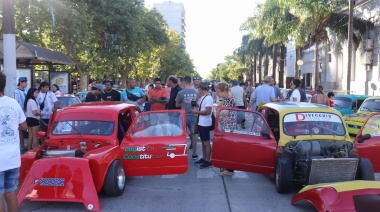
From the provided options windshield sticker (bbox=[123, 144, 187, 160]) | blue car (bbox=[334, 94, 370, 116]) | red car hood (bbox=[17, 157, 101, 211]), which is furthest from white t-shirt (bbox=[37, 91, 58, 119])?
blue car (bbox=[334, 94, 370, 116])

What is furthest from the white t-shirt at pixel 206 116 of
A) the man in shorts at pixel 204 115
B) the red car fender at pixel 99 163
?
the red car fender at pixel 99 163

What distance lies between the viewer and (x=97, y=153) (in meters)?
6.53

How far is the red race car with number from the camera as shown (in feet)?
19.8

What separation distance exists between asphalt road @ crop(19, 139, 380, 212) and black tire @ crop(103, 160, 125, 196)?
0.14 metres

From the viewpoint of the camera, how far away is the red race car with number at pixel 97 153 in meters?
6.05

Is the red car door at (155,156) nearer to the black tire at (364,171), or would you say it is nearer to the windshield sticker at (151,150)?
the windshield sticker at (151,150)

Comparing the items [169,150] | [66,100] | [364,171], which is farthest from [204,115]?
[66,100]

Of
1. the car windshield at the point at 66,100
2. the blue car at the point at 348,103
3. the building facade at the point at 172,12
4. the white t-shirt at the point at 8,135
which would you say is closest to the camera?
the white t-shirt at the point at 8,135

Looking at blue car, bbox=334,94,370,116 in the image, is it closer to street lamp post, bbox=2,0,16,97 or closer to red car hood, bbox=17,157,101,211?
street lamp post, bbox=2,0,16,97

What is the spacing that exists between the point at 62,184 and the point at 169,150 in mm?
1879

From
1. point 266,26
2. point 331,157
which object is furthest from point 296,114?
point 266,26

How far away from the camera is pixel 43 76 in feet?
81.1

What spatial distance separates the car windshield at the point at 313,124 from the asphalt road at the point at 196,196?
41.4 inches

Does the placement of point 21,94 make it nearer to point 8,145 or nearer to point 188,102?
point 188,102
